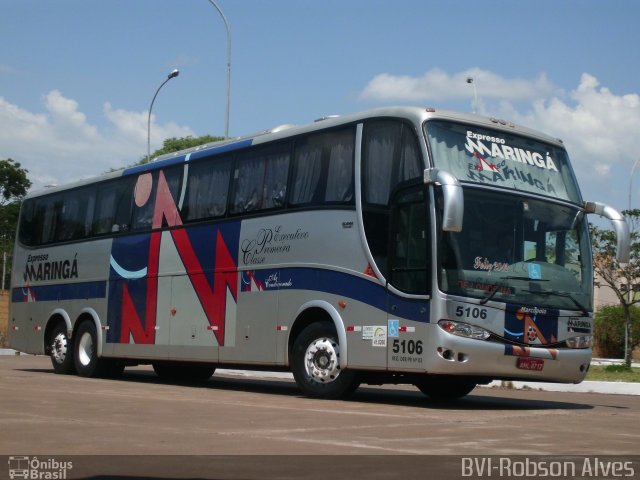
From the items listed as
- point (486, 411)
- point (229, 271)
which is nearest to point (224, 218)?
point (229, 271)

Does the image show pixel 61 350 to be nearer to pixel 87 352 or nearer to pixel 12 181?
pixel 87 352

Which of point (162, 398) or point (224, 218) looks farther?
point (224, 218)

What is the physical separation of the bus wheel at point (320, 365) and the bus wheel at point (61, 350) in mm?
7552

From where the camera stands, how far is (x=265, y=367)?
15.9 meters

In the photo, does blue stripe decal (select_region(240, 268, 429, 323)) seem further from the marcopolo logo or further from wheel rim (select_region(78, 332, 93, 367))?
the marcopolo logo

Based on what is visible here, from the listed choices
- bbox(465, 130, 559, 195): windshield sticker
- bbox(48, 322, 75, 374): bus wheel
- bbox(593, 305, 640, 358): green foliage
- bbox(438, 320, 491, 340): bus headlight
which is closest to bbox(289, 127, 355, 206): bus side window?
bbox(465, 130, 559, 195): windshield sticker

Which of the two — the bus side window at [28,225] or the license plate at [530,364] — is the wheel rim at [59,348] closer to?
the bus side window at [28,225]

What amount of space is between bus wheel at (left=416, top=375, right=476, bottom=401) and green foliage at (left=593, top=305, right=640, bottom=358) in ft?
114

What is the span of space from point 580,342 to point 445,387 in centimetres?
250

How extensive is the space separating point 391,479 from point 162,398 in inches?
304

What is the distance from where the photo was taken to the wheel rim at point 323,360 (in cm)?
1417

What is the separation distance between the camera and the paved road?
26.5ft

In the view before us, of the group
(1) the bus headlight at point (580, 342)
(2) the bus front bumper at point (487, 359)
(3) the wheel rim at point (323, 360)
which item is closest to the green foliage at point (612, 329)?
(1) the bus headlight at point (580, 342)

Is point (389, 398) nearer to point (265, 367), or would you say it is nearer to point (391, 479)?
point (265, 367)
